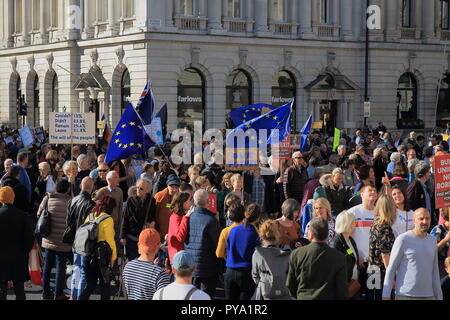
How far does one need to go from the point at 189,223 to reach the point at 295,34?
3303cm

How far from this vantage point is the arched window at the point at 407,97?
46469 mm

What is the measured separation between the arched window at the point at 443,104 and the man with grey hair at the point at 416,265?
39.8m

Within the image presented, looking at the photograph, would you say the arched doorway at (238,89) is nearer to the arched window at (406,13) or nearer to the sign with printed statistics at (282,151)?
the arched window at (406,13)

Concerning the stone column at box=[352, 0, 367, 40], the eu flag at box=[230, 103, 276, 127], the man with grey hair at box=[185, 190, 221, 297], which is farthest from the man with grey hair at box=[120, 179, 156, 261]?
the stone column at box=[352, 0, 367, 40]

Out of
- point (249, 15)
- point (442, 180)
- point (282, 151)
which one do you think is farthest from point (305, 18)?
point (442, 180)

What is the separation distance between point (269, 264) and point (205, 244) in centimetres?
178

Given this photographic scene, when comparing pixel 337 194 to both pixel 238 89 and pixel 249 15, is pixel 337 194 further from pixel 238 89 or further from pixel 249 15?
pixel 249 15

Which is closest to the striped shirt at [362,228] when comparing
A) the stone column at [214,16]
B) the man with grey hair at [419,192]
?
the man with grey hair at [419,192]

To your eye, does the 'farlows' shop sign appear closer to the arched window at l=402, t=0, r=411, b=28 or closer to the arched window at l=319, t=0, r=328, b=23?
the arched window at l=319, t=0, r=328, b=23

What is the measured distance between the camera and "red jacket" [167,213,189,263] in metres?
10.9

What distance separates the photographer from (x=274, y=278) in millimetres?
9062

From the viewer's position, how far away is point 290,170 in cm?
1656
